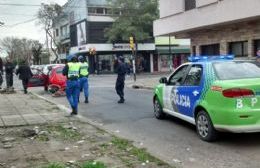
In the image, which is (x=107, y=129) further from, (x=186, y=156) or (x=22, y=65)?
(x=22, y=65)

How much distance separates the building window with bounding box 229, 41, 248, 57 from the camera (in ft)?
76.7

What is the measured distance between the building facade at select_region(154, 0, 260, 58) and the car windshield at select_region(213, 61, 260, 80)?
40.7ft

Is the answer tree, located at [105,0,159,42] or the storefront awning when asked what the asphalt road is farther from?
Answer: the storefront awning

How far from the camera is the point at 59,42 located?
7375 cm

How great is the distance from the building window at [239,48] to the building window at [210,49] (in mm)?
1193

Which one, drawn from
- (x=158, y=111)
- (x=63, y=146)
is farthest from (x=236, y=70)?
(x=63, y=146)

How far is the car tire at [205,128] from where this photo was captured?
26.7ft

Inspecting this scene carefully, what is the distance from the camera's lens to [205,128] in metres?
8.36

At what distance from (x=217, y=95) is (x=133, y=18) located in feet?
151

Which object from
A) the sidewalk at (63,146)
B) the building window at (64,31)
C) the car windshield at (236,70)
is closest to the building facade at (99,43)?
the building window at (64,31)

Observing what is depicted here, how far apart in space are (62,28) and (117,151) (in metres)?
67.9

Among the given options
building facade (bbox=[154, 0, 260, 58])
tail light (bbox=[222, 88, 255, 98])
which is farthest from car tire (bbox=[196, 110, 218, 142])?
building facade (bbox=[154, 0, 260, 58])

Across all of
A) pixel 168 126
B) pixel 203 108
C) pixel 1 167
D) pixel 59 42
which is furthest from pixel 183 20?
pixel 59 42

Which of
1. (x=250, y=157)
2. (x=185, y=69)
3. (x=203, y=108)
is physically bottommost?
(x=250, y=157)
